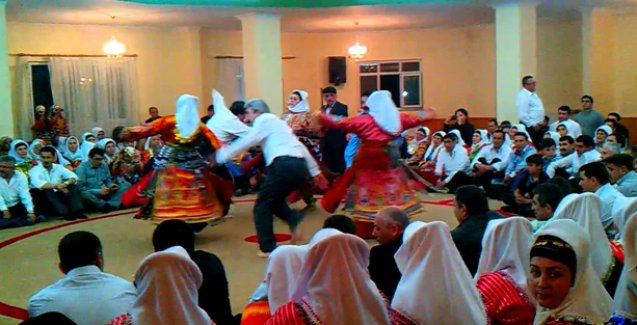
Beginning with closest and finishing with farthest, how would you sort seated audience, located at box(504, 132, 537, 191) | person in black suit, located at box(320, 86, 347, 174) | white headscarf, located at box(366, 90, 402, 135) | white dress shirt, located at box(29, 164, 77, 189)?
white headscarf, located at box(366, 90, 402, 135)
white dress shirt, located at box(29, 164, 77, 189)
seated audience, located at box(504, 132, 537, 191)
person in black suit, located at box(320, 86, 347, 174)

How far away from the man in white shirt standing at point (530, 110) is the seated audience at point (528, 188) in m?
3.16

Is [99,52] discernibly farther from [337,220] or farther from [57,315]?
[57,315]

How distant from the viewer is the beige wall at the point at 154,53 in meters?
12.8

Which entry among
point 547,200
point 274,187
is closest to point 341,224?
point 547,200

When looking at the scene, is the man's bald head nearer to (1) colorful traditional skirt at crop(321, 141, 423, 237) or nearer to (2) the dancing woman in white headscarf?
(1) colorful traditional skirt at crop(321, 141, 423, 237)

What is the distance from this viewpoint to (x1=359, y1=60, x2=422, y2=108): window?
52.5ft

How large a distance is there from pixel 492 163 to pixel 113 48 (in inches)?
287

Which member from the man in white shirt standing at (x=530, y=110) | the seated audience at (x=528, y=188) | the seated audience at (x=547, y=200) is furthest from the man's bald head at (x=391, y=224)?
Answer: the man in white shirt standing at (x=530, y=110)

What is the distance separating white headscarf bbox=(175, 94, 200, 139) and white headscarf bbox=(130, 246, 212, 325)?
381 cm

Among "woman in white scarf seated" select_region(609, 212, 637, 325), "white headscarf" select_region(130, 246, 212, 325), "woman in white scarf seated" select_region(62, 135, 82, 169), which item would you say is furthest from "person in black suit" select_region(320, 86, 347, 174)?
"woman in white scarf seated" select_region(609, 212, 637, 325)

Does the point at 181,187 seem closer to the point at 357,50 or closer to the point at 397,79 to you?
the point at 357,50

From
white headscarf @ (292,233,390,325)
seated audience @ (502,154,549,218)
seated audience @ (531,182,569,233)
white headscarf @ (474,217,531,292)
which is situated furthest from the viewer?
seated audience @ (502,154,549,218)

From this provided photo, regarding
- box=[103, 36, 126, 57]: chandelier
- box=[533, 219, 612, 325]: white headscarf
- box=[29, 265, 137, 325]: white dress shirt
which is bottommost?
box=[29, 265, 137, 325]: white dress shirt

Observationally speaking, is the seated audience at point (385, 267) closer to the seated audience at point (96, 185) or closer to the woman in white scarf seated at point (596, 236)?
the woman in white scarf seated at point (596, 236)
